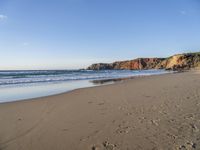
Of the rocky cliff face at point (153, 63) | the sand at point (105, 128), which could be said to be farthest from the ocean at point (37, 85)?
the rocky cliff face at point (153, 63)

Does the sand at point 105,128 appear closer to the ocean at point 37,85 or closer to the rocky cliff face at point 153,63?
the ocean at point 37,85

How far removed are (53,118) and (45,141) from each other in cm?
188

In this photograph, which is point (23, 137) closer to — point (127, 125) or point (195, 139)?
point (127, 125)

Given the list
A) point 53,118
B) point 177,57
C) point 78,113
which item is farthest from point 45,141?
point 177,57

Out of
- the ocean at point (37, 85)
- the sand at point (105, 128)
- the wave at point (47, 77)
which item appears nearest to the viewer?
the sand at point (105, 128)

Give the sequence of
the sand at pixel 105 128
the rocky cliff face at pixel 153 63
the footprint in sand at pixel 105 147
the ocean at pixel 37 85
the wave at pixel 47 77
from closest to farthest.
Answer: the footprint in sand at pixel 105 147 → the sand at pixel 105 128 → the ocean at pixel 37 85 → the wave at pixel 47 77 → the rocky cliff face at pixel 153 63

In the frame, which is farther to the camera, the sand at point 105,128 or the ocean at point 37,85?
the ocean at point 37,85

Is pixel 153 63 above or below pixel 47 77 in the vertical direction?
above

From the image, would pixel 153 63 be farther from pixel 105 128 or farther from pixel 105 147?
pixel 105 147

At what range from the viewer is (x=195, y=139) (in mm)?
4160

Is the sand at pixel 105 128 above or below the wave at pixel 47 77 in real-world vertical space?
above

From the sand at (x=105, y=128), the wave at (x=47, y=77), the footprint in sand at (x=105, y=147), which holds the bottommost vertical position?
the wave at (x=47, y=77)

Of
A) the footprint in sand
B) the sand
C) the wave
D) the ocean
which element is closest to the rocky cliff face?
the wave

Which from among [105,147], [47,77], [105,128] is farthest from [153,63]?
[105,147]
